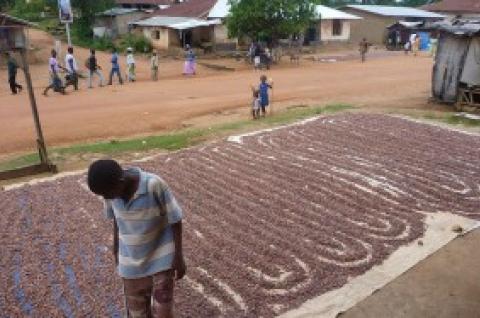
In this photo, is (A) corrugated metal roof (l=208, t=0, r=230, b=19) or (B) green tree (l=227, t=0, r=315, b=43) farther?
(A) corrugated metal roof (l=208, t=0, r=230, b=19)

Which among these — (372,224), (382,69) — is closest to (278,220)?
(372,224)

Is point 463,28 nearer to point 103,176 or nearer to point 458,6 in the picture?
point 103,176

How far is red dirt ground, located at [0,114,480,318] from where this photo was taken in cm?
564

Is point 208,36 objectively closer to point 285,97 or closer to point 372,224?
point 285,97

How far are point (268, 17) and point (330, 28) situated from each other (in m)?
14.9

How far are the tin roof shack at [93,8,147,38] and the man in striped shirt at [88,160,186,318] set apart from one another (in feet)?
139

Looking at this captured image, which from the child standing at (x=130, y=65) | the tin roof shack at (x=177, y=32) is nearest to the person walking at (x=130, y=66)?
the child standing at (x=130, y=65)

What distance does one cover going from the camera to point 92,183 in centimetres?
359

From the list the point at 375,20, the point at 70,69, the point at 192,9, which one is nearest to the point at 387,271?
the point at 70,69

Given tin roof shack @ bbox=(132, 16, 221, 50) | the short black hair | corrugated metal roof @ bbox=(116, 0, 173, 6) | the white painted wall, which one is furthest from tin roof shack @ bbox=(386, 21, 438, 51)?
the short black hair

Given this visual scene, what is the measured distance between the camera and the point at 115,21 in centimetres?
4509

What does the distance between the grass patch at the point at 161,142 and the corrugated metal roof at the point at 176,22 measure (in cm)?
2125

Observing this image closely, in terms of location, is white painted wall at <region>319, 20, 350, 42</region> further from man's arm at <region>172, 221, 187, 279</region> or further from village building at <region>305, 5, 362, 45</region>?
man's arm at <region>172, 221, 187, 279</region>

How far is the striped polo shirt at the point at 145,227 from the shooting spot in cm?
391
